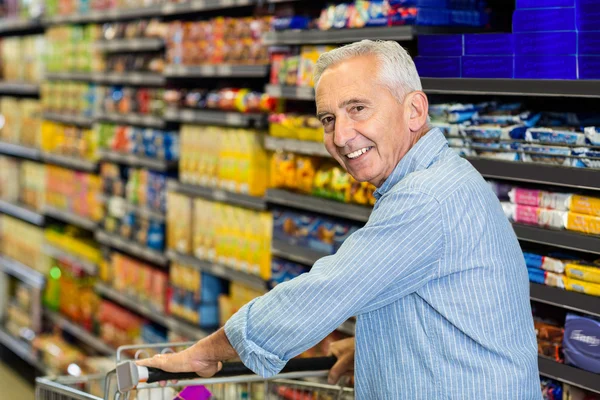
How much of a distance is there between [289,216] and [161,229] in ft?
6.16

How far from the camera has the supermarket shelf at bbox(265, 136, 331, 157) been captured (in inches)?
147

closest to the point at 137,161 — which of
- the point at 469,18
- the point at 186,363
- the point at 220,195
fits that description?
the point at 220,195

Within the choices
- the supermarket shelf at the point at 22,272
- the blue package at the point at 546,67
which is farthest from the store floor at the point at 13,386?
the blue package at the point at 546,67

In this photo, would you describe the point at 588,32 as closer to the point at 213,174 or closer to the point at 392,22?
the point at 392,22

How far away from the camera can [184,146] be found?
17.2 ft

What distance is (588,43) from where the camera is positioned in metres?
2.56

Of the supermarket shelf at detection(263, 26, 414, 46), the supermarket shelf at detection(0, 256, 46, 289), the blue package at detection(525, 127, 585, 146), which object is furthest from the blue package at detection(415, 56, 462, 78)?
the supermarket shelf at detection(0, 256, 46, 289)

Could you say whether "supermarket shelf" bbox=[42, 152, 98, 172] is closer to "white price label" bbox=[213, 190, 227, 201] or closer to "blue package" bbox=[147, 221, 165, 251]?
"blue package" bbox=[147, 221, 165, 251]

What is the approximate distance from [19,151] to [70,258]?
1564 millimetres

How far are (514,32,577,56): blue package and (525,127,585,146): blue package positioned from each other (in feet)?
0.76

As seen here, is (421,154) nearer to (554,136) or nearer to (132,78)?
(554,136)

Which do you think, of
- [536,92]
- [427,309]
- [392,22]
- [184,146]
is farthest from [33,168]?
[427,309]

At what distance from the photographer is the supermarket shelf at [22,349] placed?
7.25m

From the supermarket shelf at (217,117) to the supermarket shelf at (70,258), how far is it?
1.95 metres
